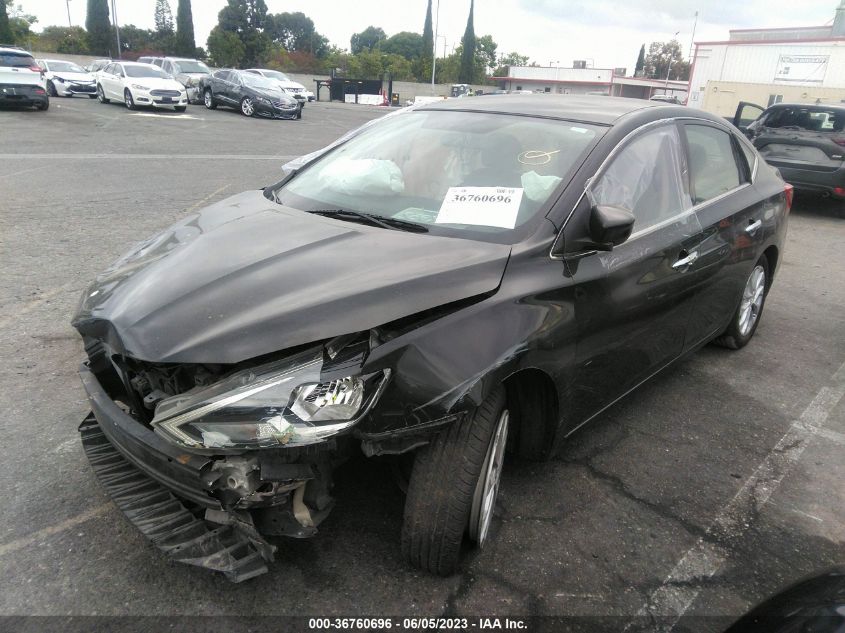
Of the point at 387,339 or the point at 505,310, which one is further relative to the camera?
the point at 505,310

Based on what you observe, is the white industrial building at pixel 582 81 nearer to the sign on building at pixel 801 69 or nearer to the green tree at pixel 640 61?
the green tree at pixel 640 61

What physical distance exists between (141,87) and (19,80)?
12.6 ft

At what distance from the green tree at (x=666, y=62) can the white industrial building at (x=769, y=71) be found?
83.0 metres

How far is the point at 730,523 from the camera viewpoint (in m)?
2.78

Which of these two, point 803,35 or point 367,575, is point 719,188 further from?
point 803,35

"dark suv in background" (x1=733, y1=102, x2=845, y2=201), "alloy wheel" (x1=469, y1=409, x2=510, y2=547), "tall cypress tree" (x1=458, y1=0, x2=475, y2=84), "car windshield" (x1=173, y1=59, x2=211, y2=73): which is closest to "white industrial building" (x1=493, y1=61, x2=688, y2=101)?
"tall cypress tree" (x1=458, y1=0, x2=475, y2=84)

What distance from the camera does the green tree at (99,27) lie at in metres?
59.5

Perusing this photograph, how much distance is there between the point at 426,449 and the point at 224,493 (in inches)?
25.3

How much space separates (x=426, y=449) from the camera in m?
2.13

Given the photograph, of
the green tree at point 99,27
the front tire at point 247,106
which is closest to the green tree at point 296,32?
the green tree at point 99,27

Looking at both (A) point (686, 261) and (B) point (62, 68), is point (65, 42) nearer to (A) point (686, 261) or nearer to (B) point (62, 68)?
(B) point (62, 68)

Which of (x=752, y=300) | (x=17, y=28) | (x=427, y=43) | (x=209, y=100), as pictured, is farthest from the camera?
(x=427, y=43)

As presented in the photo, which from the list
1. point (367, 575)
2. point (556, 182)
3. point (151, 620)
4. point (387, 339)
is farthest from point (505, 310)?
point (151, 620)

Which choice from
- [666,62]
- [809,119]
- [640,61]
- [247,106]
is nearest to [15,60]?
[247,106]
